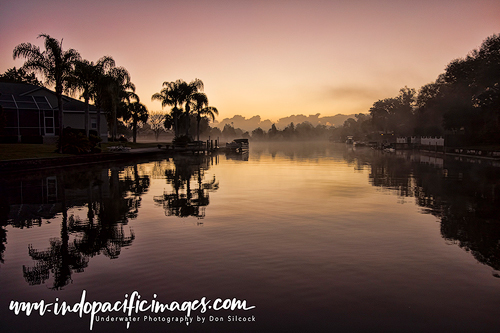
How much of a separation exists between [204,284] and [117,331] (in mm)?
1684

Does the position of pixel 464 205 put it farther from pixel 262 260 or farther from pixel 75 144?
pixel 75 144

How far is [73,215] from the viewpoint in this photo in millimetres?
12578

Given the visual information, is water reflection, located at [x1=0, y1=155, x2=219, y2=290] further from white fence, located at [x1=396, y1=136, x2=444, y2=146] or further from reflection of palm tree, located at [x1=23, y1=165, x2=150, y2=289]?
white fence, located at [x1=396, y1=136, x2=444, y2=146]

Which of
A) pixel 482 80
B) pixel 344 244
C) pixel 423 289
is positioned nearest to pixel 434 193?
pixel 344 244

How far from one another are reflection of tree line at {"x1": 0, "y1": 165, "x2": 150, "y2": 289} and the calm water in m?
0.06

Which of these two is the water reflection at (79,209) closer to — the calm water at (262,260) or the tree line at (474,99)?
the calm water at (262,260)

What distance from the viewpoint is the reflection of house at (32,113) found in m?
49.0

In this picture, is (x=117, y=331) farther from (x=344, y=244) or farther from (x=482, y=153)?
(x=482, y=153)

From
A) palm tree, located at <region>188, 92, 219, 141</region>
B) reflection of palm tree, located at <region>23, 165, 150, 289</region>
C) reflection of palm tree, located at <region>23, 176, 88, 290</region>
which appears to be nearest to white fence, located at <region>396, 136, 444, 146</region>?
A: palm tree, located at <region>188, 92, 219, 141</region>

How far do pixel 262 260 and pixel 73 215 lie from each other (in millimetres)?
7525

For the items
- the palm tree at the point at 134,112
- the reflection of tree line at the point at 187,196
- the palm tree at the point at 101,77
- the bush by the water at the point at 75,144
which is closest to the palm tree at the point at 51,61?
the bush by the water at the point at 75,144

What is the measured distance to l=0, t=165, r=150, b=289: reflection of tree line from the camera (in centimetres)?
781

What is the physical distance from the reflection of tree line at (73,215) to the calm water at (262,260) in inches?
2.5

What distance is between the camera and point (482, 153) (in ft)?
153
